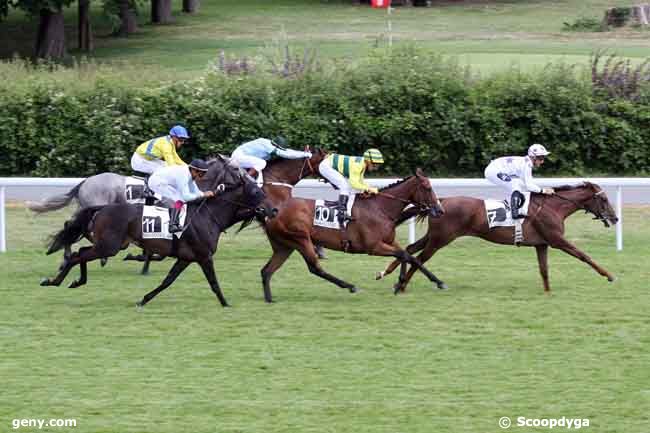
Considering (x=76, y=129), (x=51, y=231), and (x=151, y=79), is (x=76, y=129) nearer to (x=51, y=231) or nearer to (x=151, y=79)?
(x=151, y=79)

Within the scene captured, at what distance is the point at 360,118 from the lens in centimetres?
1808

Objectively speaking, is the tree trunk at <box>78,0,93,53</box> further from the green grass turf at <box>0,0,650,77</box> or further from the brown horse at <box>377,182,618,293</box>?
the brown horse at <box>377,182,618,293</box>

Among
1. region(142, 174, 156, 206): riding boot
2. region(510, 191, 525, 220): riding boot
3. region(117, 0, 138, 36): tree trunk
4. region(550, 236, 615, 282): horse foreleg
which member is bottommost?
region(550, 236, 615, 282): horse foreleg

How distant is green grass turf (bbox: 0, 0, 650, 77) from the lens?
32.2m

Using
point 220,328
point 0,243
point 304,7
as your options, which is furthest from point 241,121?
point 304,7

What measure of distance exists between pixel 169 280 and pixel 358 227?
175 centimetres

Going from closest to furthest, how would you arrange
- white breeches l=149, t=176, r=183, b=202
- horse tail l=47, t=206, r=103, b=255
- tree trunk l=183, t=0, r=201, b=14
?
white breeches l=149, t=176, r=183, b=202, horse tail l=47, t=206, r=103, b=255, tree trunk l=183, t=0, r=201, b=14

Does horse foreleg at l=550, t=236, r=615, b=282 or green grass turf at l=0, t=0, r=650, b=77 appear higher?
green grass turf at l=0, t=0, r=650, b=77

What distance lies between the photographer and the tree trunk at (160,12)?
41812 mm

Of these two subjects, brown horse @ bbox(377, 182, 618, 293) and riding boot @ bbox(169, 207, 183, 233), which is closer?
riding boot @ bbox(169, 207, 183, 233)

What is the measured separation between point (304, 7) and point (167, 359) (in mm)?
38032

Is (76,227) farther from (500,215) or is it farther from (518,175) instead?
(518,175)

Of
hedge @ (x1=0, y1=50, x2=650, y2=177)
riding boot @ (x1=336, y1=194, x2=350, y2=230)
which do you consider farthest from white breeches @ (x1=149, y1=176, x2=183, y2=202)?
hedge @ (x1=0, y1=50, x2=650, y2=177)

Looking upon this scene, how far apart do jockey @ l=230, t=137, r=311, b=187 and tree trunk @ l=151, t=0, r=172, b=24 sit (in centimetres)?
3036
